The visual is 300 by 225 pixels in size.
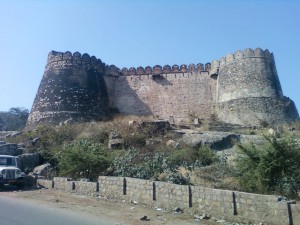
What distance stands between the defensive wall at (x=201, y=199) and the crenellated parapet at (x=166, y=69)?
18.2m

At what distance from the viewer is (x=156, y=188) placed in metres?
8.88

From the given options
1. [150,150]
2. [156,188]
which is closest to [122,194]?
[156,188]

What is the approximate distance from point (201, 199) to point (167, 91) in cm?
2028

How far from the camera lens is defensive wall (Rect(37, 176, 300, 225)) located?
622 centimetres

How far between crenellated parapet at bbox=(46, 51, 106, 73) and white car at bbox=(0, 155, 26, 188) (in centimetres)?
1310

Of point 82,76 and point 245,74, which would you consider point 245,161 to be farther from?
point 82,76

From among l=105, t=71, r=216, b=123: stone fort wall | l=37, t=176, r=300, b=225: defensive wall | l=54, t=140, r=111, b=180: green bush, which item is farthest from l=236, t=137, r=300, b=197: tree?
l=105, t=71, r=216, b=123: stone fort wall

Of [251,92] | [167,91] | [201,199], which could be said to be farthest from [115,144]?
[167,91]

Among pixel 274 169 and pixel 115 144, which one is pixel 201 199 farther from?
pixel 115 144

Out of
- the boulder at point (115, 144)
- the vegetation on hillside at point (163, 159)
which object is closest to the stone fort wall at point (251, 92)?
the vegetation on hillside at point (163, 159)

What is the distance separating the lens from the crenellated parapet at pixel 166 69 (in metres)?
27.6

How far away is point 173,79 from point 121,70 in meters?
4.81

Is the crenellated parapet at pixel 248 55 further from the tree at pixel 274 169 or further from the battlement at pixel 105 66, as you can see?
the tree at pixel 274 169

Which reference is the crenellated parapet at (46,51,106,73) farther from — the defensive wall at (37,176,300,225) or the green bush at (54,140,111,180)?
the defensive wall at (37,176,300,225)
